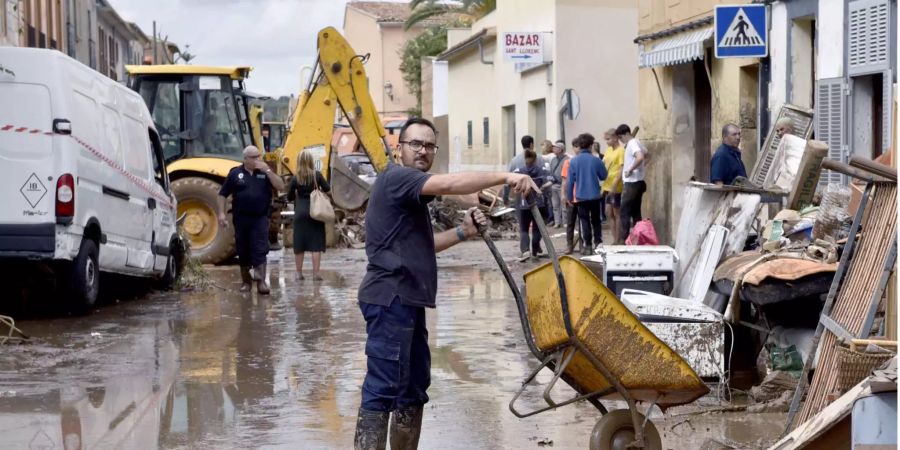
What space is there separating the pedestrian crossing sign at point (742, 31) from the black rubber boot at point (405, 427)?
973 cm

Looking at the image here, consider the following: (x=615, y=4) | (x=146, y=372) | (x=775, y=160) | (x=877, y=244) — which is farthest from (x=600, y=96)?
(x=877, y=244)

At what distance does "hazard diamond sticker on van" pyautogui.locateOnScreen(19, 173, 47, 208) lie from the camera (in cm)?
1158

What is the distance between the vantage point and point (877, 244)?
21.6ft

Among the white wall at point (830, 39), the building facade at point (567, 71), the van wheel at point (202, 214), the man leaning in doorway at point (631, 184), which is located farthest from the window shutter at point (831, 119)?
the building facade at point (567, 71)

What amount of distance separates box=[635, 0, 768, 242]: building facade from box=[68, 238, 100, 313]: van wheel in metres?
8.67

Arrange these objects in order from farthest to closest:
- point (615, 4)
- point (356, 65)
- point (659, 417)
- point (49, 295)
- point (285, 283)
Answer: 1. point (615, 4)
2. point (356, 65)
3. point (285, 283)
4. point (49, 295)
5. point (659, 417)

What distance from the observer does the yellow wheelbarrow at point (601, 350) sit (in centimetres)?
597

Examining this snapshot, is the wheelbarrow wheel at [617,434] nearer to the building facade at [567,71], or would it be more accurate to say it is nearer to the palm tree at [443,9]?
the building facade at [567,71]

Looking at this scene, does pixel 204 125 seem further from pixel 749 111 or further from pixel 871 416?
pixel 871 416

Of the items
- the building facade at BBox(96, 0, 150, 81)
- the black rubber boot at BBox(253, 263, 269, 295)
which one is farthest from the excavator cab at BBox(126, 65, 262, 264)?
the building facade at BBox(96, 0, 150, 81)

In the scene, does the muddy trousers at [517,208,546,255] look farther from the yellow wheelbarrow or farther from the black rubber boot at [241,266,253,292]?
the yellow wheelbarrow

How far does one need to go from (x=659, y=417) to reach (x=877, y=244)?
5.98ft

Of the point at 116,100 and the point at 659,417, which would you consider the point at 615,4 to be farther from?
the point at 659,417

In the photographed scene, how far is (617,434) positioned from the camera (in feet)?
20.7
